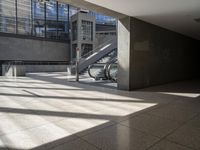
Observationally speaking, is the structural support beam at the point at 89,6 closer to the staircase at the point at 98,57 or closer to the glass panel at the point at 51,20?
the staircase at the point at 98,57

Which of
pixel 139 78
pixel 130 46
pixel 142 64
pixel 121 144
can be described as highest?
pixel 130 46

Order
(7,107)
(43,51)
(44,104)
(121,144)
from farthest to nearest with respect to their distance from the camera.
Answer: (43,51)
(44,104)
(7,107)
(121,144)

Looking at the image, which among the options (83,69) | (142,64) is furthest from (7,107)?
(83,69)

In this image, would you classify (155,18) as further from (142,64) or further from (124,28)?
(142,64)

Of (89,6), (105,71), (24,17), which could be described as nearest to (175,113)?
(89,6)

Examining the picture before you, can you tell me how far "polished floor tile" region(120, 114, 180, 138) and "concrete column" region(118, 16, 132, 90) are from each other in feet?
10.2

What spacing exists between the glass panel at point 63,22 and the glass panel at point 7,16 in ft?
19.0

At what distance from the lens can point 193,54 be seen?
11148 millimetres

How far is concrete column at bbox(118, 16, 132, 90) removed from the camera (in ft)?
20.4

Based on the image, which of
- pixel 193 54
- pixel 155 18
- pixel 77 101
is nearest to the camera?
pixel 77 101

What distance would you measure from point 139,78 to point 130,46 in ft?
4.50

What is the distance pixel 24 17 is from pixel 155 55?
738 inches

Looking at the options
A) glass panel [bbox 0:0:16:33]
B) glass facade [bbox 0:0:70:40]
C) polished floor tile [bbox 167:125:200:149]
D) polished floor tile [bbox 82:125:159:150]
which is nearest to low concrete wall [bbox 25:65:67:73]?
glass facade [bbox 0:0:70:40]

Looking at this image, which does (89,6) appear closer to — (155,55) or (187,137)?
(155,55)
